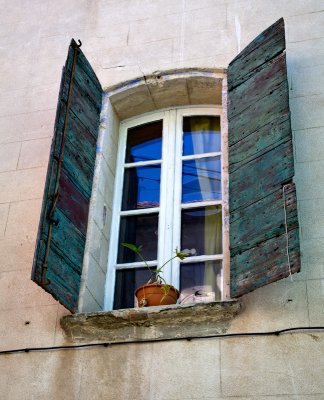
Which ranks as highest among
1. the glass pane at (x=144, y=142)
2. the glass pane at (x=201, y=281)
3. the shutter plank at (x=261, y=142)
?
the glass pane at (x=144, y=142)

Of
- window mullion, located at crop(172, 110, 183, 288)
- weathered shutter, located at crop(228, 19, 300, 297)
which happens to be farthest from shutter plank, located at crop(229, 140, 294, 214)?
window mullion, located at crop(172, 110, 183, 288)

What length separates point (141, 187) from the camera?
6344mm

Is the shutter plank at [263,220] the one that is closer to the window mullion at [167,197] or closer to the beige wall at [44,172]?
the beige wall at [44,172]

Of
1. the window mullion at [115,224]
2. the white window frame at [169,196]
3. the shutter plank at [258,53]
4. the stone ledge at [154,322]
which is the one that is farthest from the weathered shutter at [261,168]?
the window mullion at [115,224]

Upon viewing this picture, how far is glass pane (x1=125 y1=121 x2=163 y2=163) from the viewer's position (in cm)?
654

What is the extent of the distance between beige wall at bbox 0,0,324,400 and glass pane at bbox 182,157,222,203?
0.80 meters

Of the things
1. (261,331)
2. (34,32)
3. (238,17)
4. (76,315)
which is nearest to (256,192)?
(261,331)

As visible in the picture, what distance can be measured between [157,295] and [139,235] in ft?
2.74

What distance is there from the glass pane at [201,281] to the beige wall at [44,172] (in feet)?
1.76

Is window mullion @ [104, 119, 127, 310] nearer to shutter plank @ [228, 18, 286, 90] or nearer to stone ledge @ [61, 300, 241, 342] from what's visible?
stone ledge @ [61, 300, 241, 342]

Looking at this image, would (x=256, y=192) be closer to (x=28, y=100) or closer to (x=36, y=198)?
(x=36, y=198)

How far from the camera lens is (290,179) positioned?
504 centimetres

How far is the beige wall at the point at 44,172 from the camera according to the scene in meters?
4.80

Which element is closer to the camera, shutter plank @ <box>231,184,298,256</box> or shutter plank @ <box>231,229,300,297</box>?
shutter plank @ <box>231,229,300,297</box>
